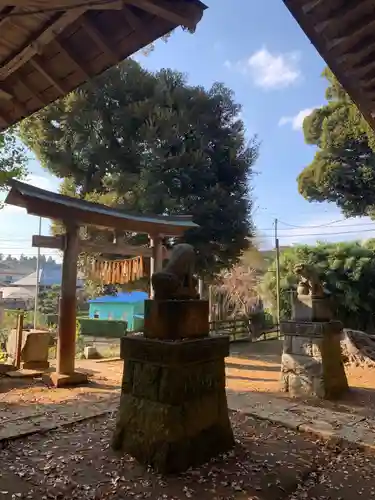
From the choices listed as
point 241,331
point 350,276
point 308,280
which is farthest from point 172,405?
point 241,331

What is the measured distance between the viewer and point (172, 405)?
3609 millimetres

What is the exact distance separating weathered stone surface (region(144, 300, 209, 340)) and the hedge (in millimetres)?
12716

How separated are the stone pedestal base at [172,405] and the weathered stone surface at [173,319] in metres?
0.17

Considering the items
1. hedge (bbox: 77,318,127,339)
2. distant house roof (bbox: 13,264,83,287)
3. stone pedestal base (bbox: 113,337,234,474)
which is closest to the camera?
stone pedestal base (bbox: 113,337,234,474)

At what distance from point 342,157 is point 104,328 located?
11792mm

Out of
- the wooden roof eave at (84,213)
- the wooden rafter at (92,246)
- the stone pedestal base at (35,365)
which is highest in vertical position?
the wooden roof eave at (84,213)

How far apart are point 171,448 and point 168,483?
29cm

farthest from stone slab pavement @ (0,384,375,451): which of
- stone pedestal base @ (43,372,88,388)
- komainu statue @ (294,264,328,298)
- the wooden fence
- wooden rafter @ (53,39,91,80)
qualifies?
the wooden fence

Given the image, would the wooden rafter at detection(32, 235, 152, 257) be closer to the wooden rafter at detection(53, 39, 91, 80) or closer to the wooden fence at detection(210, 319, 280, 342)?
the wooden rafter at detection(53, 39, 91, 80)

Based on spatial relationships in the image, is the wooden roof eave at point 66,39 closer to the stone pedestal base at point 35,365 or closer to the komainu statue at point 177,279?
the komainu statue at point 177,279

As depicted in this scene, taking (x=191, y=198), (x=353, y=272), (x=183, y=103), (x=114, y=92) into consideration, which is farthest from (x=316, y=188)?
(x=114, y=92)

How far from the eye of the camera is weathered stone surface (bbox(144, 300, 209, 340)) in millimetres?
3959

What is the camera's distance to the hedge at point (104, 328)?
651 inches

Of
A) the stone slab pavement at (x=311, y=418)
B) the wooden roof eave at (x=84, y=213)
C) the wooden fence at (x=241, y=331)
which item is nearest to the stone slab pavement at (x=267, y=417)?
the stone slab pavement at (x=311, y=418)
